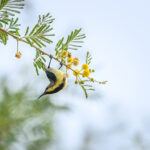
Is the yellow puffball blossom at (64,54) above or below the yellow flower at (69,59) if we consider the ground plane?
above

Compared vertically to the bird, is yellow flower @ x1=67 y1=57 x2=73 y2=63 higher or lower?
higher

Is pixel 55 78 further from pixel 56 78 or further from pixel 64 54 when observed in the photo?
pixel 64 54

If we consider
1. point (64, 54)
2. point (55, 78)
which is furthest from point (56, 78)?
point (64, 54)

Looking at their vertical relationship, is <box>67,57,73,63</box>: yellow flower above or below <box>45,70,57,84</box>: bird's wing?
above

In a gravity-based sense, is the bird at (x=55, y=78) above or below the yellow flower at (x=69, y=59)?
below

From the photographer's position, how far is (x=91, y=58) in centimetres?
117

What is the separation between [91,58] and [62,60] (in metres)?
0.15

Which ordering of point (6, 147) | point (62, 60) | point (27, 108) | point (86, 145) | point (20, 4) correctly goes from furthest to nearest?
point (86, 145)
point (27, 108)
point (6, 147)
point (62, 60)
point (20, 4)

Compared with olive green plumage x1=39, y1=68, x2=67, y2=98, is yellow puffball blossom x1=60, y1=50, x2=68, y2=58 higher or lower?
higher

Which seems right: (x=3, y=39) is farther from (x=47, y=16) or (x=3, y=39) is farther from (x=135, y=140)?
(x=135, y=140)

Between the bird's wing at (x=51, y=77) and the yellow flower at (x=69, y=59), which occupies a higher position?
the yellow flower at (x=69, y=59)

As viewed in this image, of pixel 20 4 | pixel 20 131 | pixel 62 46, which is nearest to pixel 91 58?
pixel 62 46

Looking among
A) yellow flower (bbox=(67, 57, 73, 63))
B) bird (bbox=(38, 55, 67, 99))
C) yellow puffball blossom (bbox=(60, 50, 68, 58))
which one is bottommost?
bird (bbox=(38, 55, 67, 99))

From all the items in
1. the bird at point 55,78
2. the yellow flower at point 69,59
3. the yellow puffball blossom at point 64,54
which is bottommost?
the bird at point 55,78
